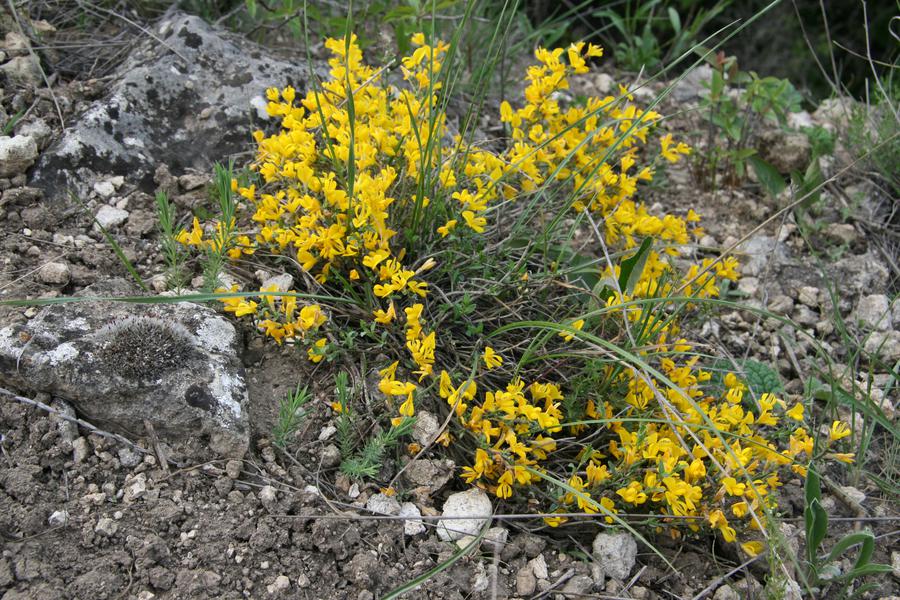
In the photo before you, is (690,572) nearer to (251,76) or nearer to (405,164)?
(405,164)

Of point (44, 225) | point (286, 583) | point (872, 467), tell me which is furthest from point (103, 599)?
point (872, 467)

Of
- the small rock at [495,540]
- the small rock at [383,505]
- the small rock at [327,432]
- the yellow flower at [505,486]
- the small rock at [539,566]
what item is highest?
the yellow flower at [505,486]

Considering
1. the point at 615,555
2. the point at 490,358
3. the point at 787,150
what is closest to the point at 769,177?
the point at 787,150

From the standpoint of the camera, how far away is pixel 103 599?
1.72 meters

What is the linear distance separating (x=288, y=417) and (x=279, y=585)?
0.40 metres

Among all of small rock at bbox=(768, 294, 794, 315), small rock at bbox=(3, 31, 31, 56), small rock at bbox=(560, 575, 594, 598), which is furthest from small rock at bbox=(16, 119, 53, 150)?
small rock at bbox=(768, 294, 794, 315)

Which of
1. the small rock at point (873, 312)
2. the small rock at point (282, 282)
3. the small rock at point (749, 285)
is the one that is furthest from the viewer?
the small rock at point (749, 285)

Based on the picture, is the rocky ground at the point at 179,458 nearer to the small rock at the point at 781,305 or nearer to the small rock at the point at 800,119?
the small rock at the point at 781,305

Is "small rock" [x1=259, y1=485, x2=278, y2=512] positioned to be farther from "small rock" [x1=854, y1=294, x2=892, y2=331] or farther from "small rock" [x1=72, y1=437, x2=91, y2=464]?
"small rock" [x1=854, y1=294, x2=892, y2=331]

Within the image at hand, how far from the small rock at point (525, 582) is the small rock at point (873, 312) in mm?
1743

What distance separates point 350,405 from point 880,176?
259 cm

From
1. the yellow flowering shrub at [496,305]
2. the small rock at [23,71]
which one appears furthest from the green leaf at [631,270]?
the small rock at [23,71]

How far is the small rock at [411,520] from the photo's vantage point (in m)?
2.07

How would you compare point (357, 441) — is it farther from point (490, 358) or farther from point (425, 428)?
point (490, 358)
